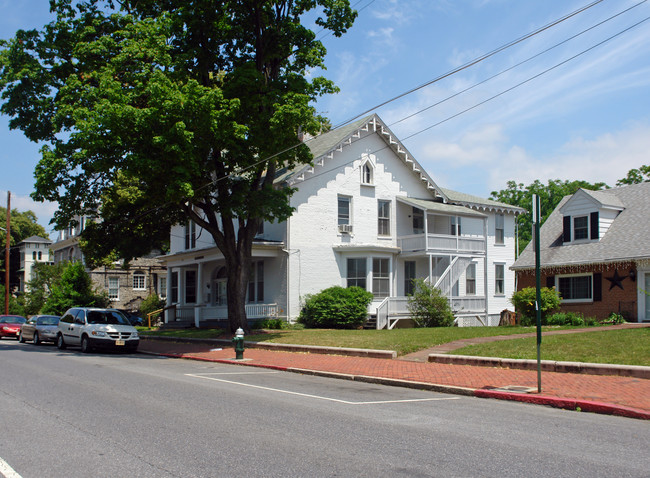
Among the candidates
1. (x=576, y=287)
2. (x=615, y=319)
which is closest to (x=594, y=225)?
(x=576, y=287)

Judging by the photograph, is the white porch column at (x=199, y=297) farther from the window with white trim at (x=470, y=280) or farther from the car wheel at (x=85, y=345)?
the window with white trim at (x=470, y=280)

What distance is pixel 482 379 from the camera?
12523 millimetres

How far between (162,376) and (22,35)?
55.8 feet

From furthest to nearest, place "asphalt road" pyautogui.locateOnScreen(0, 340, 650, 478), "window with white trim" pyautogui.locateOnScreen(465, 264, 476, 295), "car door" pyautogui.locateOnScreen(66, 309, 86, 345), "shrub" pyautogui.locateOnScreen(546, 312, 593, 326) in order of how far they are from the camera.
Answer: "window with white trim" pyautogui.locateOnScreen(465, 264, 476, 295) < "shrub" pyautogui.locateOnScreen(546, 312, 593, 326) < "car door" pyautogui.locateOnScreen(66, 309, 86, 345) < "asphalt road" pyautogui.locateOnScreen(0, 340, 650, 478)

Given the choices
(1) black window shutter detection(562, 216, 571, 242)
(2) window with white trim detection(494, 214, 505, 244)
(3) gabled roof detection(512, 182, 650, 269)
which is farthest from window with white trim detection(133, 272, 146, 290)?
(1) black window shutter detection(562, 216, 571, 242)

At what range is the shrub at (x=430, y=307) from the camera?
87.2 feet

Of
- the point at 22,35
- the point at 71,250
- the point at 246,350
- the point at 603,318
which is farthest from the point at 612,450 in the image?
the point at 71,250

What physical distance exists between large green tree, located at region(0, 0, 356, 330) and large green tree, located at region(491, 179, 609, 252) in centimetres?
3837

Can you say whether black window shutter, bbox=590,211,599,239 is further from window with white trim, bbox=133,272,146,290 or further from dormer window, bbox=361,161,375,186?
window with white trim, bbox=133,272,146,290

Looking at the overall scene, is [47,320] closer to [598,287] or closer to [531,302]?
[531,302]

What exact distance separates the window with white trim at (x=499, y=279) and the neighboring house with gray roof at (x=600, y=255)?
5.54 meters

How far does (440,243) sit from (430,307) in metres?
5.48

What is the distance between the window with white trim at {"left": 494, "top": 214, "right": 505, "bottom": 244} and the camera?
122 feet

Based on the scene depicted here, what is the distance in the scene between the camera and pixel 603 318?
25562mm
